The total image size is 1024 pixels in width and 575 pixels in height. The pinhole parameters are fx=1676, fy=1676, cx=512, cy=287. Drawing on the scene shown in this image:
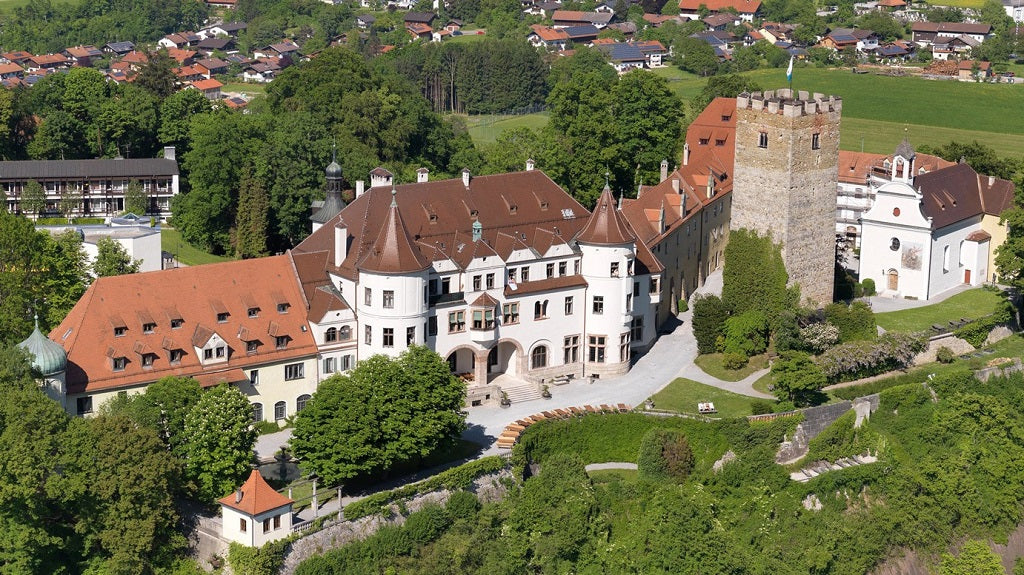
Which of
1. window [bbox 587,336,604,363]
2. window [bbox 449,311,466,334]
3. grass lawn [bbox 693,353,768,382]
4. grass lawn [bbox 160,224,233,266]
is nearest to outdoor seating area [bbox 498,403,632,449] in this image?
window [bbox 587,336,604,363]

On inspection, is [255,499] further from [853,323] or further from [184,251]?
[184,251]

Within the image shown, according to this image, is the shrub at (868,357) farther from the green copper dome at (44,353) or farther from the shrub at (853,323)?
the green copper dome at (44,353)

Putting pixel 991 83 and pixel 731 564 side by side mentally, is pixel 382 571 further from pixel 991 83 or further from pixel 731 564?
pixel 991 83

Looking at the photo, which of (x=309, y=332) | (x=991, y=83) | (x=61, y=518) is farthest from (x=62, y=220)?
(x=991, y=83)

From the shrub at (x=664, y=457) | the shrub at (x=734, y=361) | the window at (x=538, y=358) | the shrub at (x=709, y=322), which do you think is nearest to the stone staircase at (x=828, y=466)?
the shrub at (x=664, y=457)

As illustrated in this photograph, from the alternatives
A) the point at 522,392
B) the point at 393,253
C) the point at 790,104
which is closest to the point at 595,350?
the point at 522,392

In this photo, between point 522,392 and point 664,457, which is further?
point 522,392

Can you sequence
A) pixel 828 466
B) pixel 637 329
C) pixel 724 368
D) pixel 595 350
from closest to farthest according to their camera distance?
pixel 828 466, pixel 724 368, pixel 595 350, pixel 637 329
